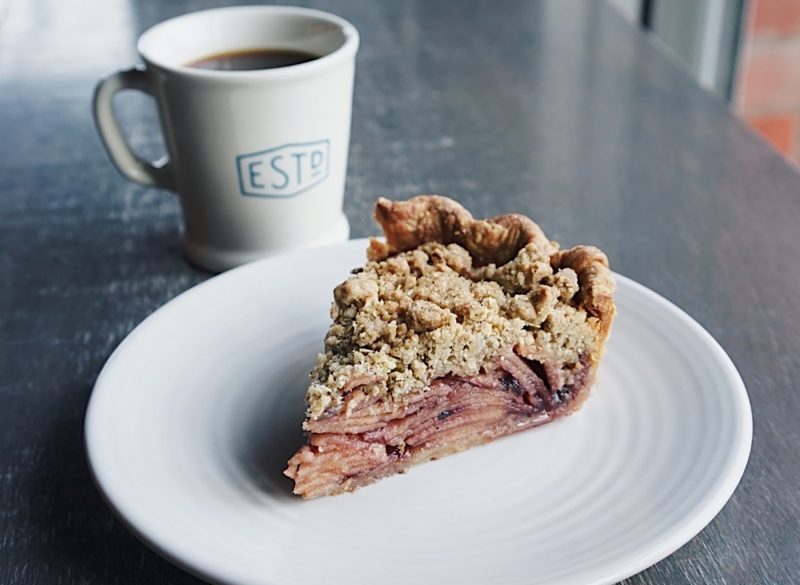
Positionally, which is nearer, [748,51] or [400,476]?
[400,476]

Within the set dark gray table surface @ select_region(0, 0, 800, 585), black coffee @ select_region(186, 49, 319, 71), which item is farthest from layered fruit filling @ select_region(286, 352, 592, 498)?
black coffee @ select_region(186, 49, 319, 71)

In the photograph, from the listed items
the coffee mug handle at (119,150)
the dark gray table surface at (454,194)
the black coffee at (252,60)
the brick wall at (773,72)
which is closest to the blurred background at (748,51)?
the brick wall at (773,72)

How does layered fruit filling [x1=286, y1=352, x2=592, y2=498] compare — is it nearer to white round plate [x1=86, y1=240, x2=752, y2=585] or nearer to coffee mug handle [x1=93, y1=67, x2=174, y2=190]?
white round plate [x1=86, y1=240, x2=752, y2=585]

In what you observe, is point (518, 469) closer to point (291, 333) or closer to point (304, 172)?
point (291, 333)

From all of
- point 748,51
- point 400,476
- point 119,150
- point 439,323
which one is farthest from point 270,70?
point 748,51

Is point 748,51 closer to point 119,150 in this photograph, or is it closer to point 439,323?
point 119,150

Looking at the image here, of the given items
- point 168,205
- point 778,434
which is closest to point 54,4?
point 168,205
